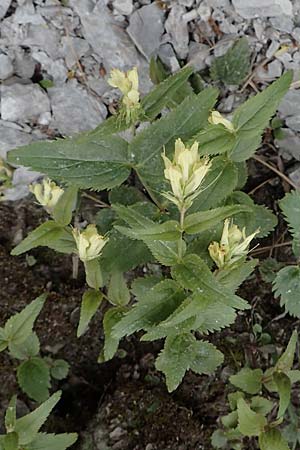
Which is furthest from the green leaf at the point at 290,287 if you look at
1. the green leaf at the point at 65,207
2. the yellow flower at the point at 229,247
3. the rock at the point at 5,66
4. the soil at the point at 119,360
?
the rock at the point at 5,66

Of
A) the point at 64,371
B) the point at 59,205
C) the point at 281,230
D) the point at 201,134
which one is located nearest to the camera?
the point at 201,134

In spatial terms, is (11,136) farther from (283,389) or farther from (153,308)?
(283,389)

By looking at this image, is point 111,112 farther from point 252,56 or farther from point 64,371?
point 64,371

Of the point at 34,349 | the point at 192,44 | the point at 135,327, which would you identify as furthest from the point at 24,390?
the point at 192,44

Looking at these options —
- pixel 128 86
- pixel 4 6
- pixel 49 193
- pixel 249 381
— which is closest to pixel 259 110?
pixel 128 86

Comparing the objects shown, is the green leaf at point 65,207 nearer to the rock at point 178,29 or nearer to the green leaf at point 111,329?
the green leaf at point 111,329

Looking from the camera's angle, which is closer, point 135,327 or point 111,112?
point 135,327

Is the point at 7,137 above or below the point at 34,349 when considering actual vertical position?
above
